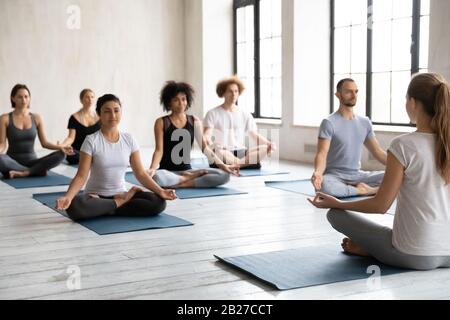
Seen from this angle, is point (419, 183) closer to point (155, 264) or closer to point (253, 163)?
point (155, 264)

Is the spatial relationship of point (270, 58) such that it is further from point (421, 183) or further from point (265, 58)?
point (421, 183)

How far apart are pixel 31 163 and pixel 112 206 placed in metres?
2.50

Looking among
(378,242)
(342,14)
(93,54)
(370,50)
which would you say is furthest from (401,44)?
(93,54)

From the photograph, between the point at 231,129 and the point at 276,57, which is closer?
the point at 231,129

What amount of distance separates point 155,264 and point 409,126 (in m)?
4.27

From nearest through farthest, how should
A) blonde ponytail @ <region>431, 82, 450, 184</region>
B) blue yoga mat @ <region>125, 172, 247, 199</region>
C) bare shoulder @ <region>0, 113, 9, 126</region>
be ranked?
blonde ponytail @ <region>431, 82, 450, 184</region>, blue yoga mat @ <region>125, 172, 247, 199</region>, bare shoulder @ <region>0, 113, 9, 126</region>

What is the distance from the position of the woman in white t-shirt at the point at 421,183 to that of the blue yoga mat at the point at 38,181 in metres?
3.67

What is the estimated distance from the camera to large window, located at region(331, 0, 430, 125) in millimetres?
6594

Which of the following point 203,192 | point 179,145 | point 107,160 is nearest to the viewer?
point 107,160

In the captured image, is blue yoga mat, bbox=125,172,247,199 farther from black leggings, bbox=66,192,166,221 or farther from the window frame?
the window frame

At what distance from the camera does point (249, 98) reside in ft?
31.2

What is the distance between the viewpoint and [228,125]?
657 centimetres

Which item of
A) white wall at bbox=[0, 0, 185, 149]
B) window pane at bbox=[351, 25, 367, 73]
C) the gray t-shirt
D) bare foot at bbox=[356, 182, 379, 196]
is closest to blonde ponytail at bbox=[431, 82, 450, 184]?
the gray t-shirt
